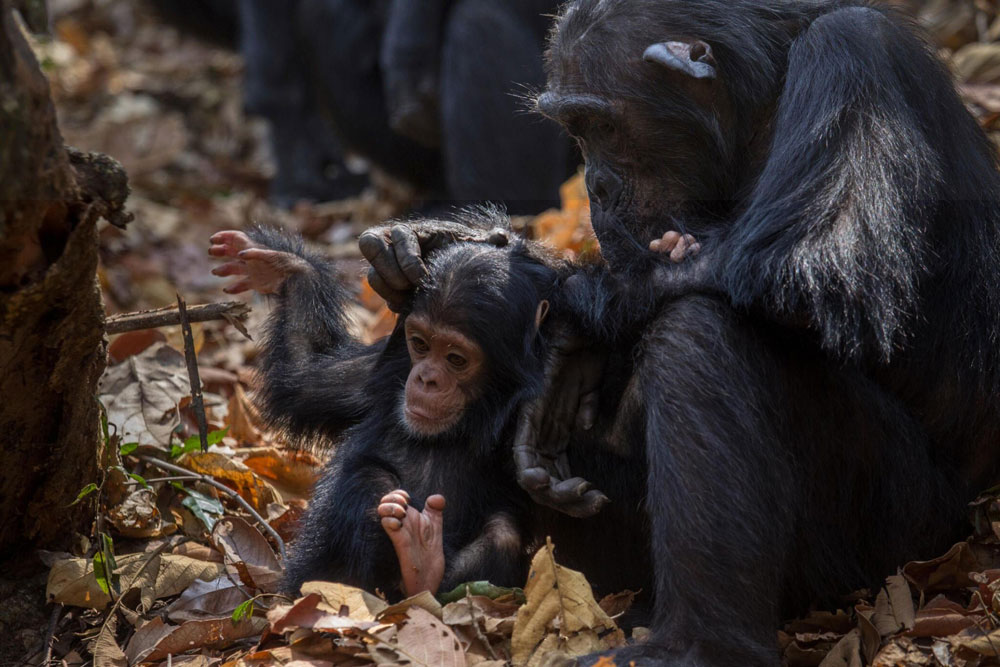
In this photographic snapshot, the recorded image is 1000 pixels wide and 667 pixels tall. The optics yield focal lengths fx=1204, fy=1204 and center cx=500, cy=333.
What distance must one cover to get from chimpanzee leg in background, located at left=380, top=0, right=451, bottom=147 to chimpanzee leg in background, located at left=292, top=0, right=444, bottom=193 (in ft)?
3.23

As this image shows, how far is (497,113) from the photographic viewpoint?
26.0 ft

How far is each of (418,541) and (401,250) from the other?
89cm

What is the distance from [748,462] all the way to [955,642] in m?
0.68

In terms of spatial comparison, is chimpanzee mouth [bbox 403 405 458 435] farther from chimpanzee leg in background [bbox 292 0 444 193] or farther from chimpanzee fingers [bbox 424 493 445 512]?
chimpanzee leg in background [bbox 292 0 444 193]

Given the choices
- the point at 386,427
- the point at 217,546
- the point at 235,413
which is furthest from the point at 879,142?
the point at 235,413

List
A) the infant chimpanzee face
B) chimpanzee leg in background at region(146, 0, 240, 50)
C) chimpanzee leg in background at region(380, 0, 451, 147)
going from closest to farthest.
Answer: the infant chimpanzee face → chimpanzee leg in background at region(380, 0, 451, 147) → chimpanzee leg in background at region(146, 0, 240, 50)

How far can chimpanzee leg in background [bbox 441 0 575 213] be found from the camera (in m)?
7.75

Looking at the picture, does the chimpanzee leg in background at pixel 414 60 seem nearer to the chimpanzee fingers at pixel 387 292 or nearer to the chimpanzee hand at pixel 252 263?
the chimpanzee hand at pixel 252 263

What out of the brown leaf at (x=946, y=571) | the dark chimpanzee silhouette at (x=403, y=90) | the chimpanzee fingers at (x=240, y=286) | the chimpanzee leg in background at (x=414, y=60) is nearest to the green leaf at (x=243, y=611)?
the chimpanzee fingers at (x=240, y=286)

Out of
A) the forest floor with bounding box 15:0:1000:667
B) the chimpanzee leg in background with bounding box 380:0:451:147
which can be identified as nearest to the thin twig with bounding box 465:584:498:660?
the forest floor with bounding box 15:0:1000:667

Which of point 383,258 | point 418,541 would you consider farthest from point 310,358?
point 418,541

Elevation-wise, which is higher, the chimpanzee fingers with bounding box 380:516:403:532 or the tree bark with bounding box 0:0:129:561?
the tree bark with bounding box 0:0:129:561

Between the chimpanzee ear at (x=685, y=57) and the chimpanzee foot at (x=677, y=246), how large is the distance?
1.66 feet

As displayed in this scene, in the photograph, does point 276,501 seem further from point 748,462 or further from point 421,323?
point 748,462
